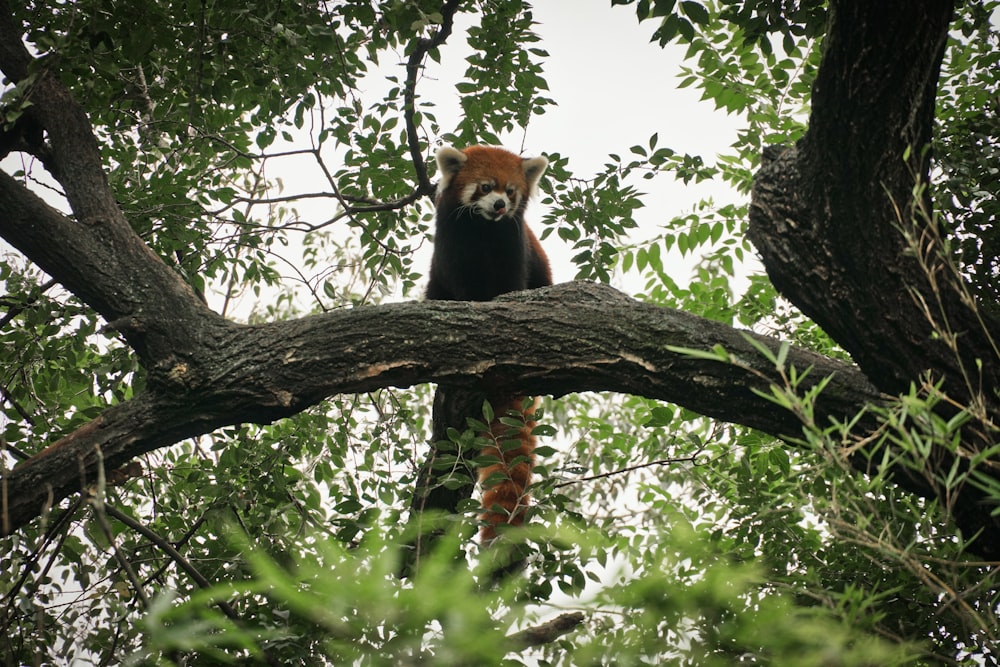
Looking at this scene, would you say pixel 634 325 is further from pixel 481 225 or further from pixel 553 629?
pixel 481 225

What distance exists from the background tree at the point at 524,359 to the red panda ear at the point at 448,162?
56cm

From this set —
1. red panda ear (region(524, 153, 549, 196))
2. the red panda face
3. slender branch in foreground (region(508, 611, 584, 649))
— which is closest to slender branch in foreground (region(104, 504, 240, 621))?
slender branch in foreground (region(508, 611, 584, 649))

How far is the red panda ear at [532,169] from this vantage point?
→ 475 centimetres

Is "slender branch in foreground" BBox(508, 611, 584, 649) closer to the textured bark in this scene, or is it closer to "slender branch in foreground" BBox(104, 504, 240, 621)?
the textured bark

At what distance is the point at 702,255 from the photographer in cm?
407

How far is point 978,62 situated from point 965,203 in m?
0.76

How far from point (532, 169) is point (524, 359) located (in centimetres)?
257

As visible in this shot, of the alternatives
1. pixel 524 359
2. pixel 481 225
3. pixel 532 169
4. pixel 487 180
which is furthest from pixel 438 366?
pixel 532 169

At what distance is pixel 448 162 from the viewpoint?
4.60 m

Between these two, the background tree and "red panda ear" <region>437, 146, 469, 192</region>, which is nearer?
the background tree

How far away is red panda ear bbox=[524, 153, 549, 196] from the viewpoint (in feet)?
15.6

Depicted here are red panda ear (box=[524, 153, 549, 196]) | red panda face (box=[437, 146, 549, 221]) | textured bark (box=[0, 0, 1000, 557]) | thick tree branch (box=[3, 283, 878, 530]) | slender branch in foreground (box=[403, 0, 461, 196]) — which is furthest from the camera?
red panda ear (box=[524, 153, 549, 196])

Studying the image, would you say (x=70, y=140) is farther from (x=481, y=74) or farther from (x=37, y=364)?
(x=481, y=74)

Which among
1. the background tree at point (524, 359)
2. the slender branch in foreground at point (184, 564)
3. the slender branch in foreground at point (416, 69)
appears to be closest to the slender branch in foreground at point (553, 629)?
the background tree at point (524, 359)
